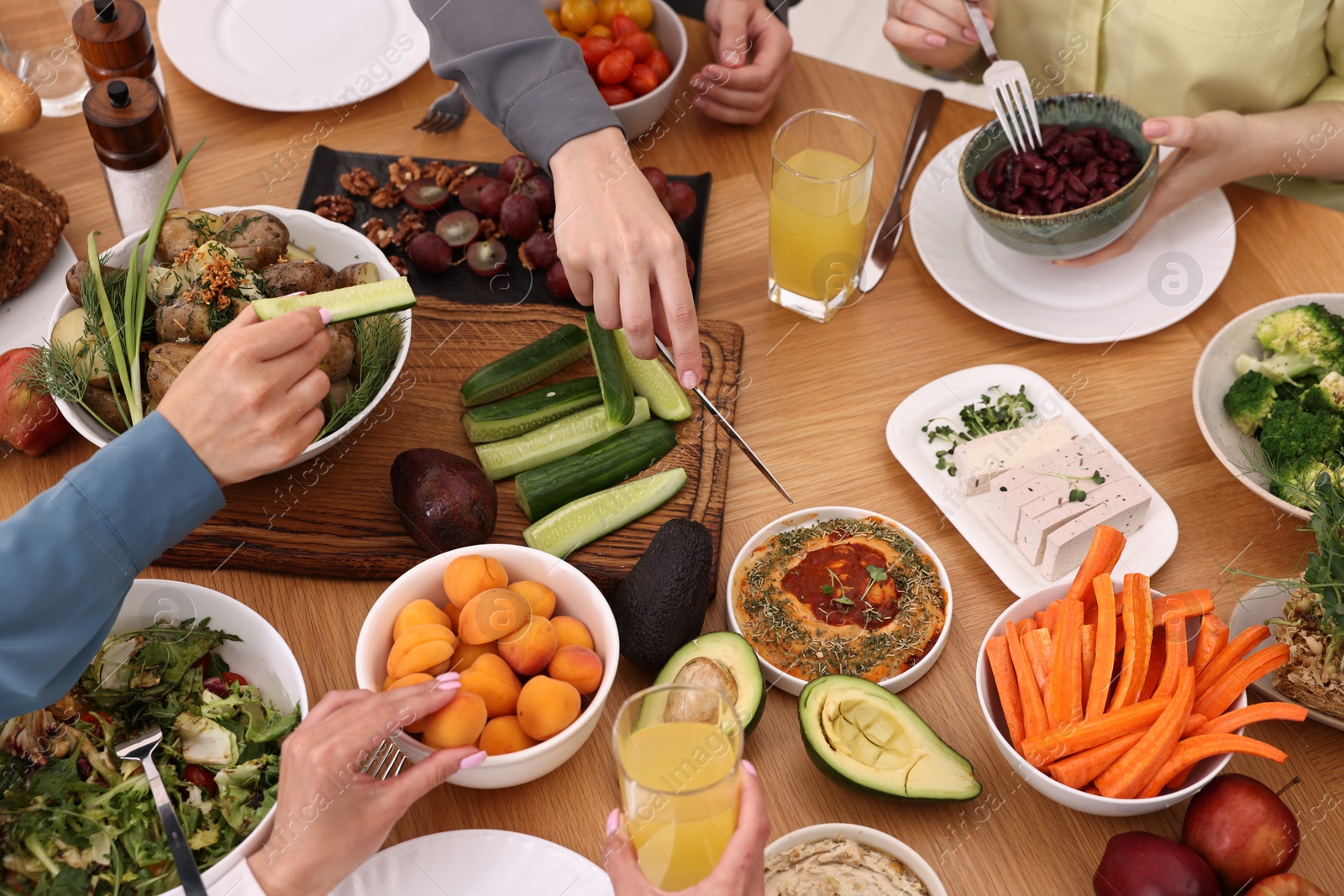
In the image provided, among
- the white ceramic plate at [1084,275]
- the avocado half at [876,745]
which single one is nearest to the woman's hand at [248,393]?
the avocado half at [876,745]

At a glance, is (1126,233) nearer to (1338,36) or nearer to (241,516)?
(1338,36)

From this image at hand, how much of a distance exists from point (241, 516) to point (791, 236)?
97 centimetres

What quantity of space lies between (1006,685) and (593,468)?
0.66 m

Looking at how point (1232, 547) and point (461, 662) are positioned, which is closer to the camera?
point (461, 662)

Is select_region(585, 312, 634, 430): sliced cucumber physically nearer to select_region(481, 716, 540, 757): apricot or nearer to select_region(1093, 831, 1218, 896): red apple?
select_region(481, 716, 540, 757): apricot

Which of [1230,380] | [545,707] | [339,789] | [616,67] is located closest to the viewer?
[339,789]

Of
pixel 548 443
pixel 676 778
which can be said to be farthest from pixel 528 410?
pixel 676 778

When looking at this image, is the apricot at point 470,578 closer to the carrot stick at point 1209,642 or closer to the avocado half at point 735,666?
the avocado half at point 735,666

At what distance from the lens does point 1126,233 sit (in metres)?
1.81

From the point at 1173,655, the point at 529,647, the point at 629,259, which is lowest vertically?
the point at 1173,655

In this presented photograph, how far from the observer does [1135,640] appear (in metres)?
1.29

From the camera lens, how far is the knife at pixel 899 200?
6.19 ft

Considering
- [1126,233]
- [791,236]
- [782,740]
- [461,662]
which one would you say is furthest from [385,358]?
[1126,233]

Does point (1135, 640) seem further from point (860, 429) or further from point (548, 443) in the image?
point (548, 443)
